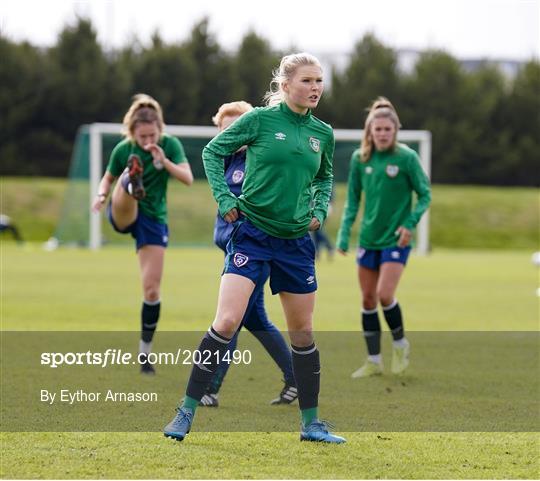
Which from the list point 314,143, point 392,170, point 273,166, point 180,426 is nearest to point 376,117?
point 392,170

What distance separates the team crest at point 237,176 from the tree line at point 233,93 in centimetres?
4319

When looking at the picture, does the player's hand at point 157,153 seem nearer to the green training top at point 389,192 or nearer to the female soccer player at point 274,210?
the green training top at point 389,192

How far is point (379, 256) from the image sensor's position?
30.5ft

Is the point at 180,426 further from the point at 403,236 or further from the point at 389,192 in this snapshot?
the point at 389,192

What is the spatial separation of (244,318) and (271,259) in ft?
4.34

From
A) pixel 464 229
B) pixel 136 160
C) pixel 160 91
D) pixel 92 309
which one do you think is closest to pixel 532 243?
pixel 464 229

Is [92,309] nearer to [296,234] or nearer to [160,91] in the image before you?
[296,234]

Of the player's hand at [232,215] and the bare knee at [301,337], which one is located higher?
the player's hand at [232,215]

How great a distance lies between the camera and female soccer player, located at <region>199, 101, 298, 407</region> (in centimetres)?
745

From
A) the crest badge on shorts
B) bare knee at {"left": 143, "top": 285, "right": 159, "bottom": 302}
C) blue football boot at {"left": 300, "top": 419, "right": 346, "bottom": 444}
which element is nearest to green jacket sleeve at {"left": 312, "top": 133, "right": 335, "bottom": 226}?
the crest badge on shorts

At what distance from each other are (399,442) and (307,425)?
1.73 feet

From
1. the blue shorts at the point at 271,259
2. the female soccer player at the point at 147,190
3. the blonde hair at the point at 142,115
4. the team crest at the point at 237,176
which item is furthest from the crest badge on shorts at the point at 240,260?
the blonde hair at the point at 142,115

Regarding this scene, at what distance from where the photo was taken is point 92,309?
14.2 meters

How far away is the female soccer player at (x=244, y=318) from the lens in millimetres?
A: 7449
